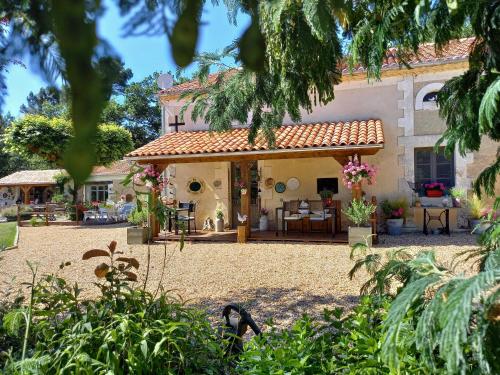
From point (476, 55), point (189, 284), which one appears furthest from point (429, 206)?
point (476, 55)

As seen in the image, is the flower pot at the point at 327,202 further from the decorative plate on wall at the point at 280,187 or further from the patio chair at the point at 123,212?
the patio chair at the point at 123,212

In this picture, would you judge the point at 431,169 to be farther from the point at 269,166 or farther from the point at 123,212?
the point at 123,212

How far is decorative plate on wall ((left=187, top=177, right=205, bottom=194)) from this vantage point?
43.6 feet

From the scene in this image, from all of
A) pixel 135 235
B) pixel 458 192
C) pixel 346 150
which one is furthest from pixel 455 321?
pixel 458 192

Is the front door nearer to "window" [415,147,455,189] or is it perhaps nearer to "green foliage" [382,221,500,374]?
"window" [415,147,455,189]

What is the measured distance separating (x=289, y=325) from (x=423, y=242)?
6.26 metres

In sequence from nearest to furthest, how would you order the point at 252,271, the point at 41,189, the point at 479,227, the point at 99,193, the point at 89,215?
the point at 479,227
the point at 252,271
the point at 89,215
the point at 99,193
the point at 41,189

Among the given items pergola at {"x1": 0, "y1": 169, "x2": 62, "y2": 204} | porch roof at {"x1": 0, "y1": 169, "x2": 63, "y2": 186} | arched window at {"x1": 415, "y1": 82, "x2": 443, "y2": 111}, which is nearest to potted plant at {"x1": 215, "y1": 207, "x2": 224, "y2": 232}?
arched window at {"x1": 415, "y1": 82, "x2": 443, "y2": 111}

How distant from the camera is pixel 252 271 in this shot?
7.13 meters

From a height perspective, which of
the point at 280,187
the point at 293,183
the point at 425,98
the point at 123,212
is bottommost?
the point at 123,212

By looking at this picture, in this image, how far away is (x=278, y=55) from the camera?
5.91 feet

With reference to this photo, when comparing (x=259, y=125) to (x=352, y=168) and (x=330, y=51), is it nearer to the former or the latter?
(x=330, y=51)

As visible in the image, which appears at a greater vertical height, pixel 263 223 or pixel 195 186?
pixel 195 186

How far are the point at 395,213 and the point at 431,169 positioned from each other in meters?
1.73
